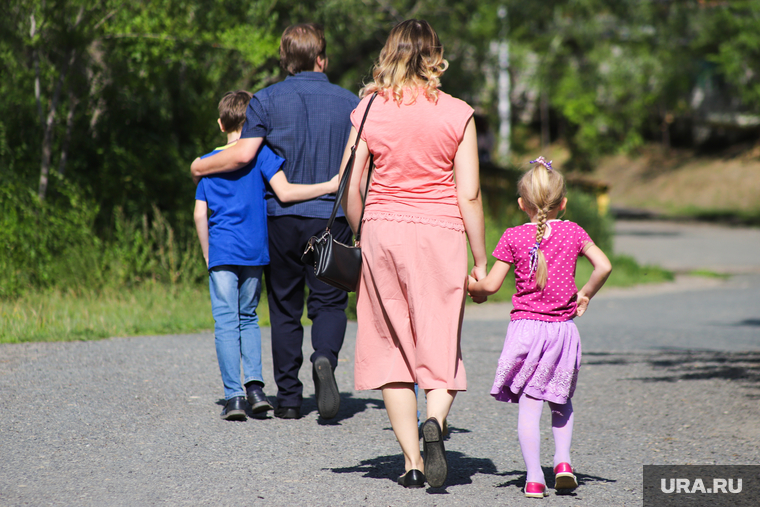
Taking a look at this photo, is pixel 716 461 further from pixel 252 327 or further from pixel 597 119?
pixel 597 119

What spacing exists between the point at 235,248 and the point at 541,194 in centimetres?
175

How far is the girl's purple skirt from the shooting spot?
3359mm

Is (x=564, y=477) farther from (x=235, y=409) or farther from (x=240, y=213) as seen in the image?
(x=240, y=213)

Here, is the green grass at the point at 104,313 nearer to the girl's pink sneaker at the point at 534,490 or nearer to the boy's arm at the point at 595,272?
the girl's pink sneaker at the point at 534,490

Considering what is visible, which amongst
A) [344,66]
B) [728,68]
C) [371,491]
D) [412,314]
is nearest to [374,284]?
[412,314]

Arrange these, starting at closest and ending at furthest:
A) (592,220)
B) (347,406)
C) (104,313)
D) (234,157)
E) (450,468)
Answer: (450,468) < (234,157) < (347,406) < (104,313) < (592,220)

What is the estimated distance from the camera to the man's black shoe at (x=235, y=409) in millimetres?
4414

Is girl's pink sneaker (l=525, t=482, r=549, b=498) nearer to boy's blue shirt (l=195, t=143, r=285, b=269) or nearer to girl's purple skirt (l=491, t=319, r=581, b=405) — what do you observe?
girl's purple skirt (l=491, t=319, r=581, b=405)

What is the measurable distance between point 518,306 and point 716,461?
130 centimetres

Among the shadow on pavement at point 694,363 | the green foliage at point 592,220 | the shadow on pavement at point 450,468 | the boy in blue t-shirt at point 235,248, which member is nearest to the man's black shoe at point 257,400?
the boy in blue t-shirt at point 235,248

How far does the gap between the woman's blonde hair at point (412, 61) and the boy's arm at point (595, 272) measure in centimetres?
87

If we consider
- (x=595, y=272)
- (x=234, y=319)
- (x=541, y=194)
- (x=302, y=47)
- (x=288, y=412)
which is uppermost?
(x=302, y=47)

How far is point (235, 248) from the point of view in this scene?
4.41m

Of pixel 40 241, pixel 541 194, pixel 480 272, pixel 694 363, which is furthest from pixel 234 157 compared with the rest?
pixel 40 241
